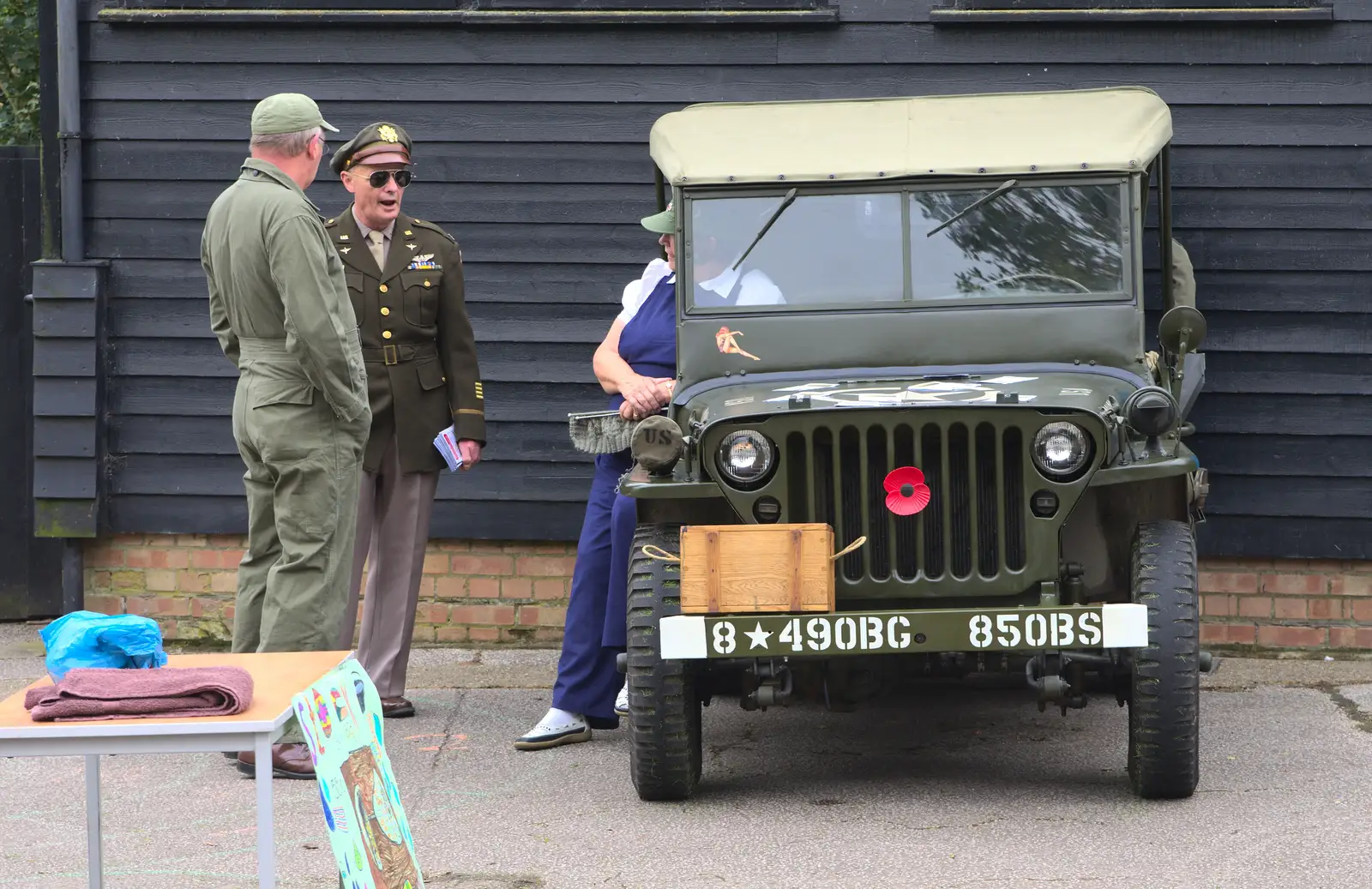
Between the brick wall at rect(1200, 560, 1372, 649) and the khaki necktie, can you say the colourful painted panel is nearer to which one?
the khaki necktie

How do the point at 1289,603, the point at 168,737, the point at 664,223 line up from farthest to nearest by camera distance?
1. the point at 1289,603
2. the point at 664,223
3. the point at 168,737

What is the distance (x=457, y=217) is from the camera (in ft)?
25.3

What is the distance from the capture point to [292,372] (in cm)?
546

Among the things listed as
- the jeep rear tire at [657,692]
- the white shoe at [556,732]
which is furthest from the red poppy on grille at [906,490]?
the white shoe at [556,732]

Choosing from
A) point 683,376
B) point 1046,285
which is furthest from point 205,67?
point 1046,285

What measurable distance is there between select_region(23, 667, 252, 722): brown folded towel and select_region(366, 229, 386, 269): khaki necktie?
11.2ft

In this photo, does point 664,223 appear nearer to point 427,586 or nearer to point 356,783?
point 427,586

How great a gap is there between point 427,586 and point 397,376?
1782 millimetres

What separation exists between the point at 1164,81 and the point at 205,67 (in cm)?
428

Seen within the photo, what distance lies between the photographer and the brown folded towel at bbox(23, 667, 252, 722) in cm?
300

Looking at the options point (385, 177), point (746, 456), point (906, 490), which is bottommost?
point (906, 490)

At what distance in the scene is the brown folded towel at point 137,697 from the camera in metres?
3.00

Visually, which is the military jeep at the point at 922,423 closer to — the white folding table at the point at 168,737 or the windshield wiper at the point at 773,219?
the windshield wiper at the point at 773,219

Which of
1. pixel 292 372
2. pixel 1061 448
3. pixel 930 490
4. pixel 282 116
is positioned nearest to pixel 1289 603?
pixel 1061 448
